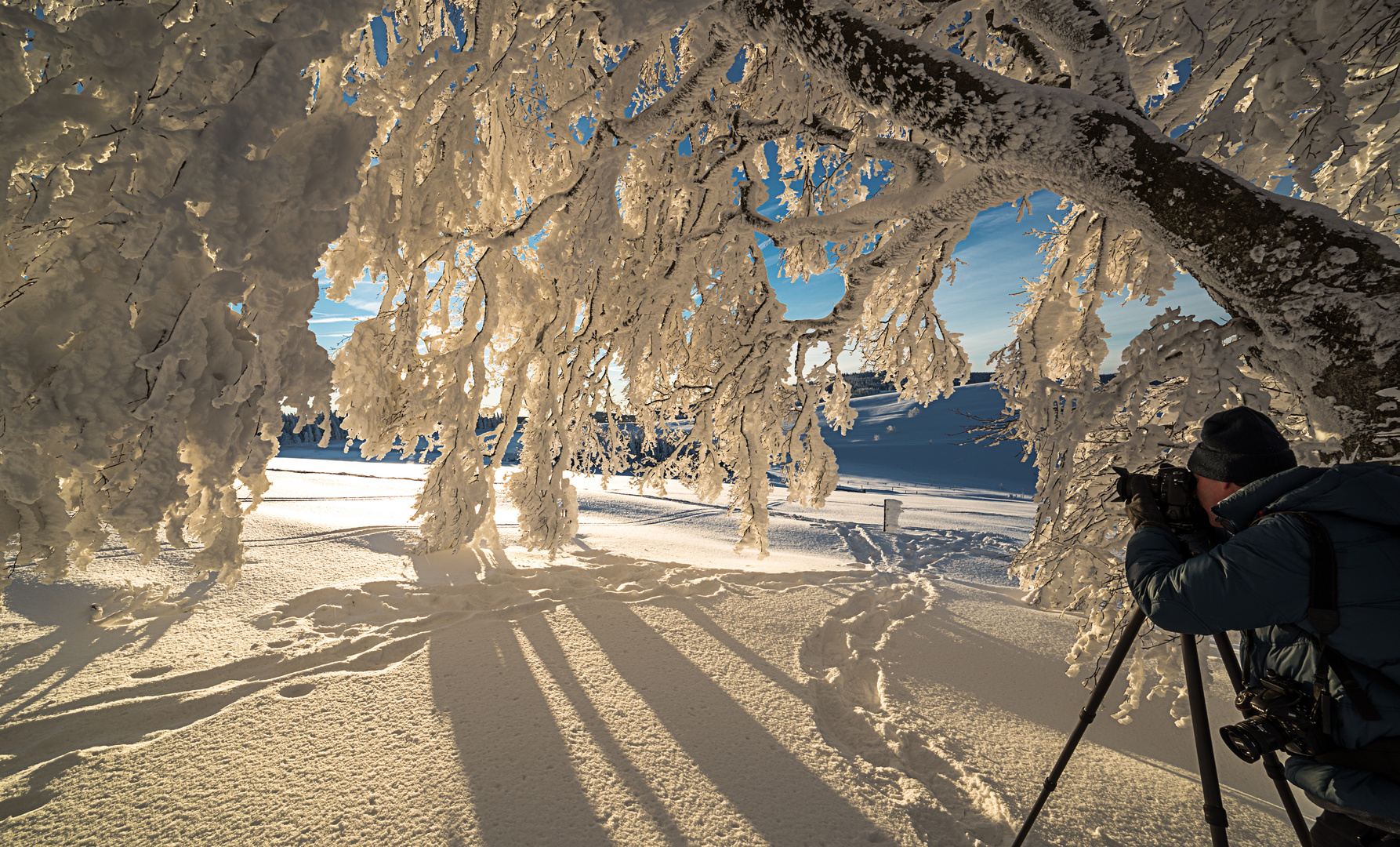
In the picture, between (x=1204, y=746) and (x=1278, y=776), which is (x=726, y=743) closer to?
(x=1204, y=746)

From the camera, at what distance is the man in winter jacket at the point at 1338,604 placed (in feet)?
3.42

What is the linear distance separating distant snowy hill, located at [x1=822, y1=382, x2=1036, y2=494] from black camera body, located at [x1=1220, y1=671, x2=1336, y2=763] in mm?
16994

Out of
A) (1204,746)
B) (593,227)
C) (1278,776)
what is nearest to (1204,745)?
(1204,746)

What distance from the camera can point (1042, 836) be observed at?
65.6 inches

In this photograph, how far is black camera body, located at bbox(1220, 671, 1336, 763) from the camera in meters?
1.11

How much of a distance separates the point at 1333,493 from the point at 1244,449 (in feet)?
0.82

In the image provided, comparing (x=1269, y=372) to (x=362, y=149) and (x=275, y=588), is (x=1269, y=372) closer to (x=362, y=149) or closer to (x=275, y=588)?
(x=362, y=149)

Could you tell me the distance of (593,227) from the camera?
8.87 feet

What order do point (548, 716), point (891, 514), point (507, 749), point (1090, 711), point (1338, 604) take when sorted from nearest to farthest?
point (1338, 604) < point (1090, 711) < point (507, 749) < point (548, 716) < point (891, 514)

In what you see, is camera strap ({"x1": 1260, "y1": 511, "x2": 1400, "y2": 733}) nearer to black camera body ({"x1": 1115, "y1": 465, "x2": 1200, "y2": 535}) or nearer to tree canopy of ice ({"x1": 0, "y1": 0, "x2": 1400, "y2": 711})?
black camera body ({"x1": 1115, "y1": 465, "x2": 1200, "y2": 535})

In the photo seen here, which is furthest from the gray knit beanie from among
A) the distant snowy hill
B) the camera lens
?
the distant snowy hill

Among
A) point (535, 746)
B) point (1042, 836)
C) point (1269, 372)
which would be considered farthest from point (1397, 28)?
point (535, 746)

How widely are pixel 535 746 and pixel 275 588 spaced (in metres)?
2.81

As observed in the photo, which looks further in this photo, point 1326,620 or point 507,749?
point 507,749
